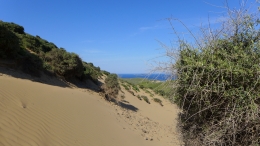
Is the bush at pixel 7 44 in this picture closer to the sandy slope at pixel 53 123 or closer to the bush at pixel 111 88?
the sandy slope at pixel 53 123

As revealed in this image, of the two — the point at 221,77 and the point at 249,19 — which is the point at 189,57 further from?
the point at 249,19

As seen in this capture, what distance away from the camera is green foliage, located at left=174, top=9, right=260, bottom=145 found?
332 centimetres

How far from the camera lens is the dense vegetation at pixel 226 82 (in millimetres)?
3319

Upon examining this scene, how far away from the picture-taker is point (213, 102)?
12.0 feet

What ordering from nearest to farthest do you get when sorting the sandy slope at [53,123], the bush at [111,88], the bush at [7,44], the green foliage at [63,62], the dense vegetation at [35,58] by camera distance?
1. the sandy slope at [53,123]
2. the bush at [7,44]
3. the dense vegetation at [35,58]
4. the green foliage at [63,62]
5. the bush at [111,88]

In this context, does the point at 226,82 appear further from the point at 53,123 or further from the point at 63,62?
the point at 63,62

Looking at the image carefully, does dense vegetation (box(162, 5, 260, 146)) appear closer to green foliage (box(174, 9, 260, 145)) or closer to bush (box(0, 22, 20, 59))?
green foliage (box(174, 9, 260, 145))

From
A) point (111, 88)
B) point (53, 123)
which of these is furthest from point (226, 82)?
point (111, 88)

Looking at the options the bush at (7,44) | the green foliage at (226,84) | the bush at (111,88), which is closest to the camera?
the green foliage at (226,84)

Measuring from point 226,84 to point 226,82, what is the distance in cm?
6

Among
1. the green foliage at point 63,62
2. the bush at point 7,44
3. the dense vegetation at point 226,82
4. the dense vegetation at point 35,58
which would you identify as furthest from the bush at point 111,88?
the dense vegetation at point 226,82

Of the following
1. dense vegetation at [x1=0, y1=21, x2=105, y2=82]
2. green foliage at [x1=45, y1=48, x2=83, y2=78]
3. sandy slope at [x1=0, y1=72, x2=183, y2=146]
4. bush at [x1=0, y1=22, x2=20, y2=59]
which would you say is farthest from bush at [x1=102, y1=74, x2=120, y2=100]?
bush at [x1=0, y1=22, x2=20, y2=59]

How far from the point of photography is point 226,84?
3.43 metres

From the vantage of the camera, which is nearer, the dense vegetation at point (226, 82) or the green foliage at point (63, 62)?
the dense vegetation at point (226, 82)
